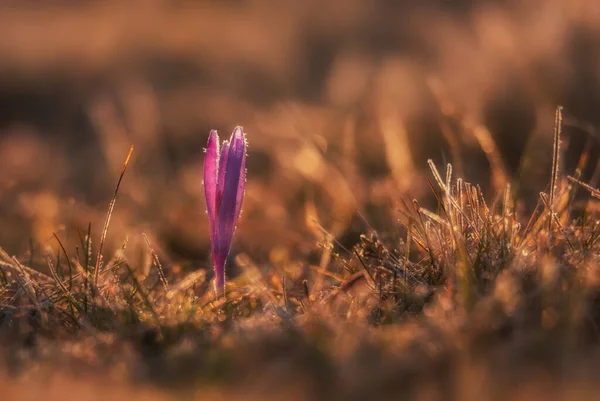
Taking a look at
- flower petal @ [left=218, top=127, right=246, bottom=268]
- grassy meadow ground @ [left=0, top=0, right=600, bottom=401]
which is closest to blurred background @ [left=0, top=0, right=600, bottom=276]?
grassy meadow ground @ [left=0, top=0, right=600, bottom=401]

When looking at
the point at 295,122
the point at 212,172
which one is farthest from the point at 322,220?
the point at 212,172

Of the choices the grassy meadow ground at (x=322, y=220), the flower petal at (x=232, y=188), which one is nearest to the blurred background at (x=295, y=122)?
the grassy meadow ground at (x=322, y=220)

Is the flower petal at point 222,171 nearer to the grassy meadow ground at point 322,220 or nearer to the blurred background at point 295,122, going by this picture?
the grassy meadow ground at point 322,220

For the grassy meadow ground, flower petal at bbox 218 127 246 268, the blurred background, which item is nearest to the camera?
the grassy meadow ground

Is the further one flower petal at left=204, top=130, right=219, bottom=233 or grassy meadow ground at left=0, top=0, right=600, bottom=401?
flower petal at left=204, top=130, right=219, bottom=233

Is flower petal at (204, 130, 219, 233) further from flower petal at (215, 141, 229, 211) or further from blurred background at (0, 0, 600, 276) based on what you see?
blurred background at (0, 0, 600, 276)

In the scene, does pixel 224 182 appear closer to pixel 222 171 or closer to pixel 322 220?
pixel 222 171

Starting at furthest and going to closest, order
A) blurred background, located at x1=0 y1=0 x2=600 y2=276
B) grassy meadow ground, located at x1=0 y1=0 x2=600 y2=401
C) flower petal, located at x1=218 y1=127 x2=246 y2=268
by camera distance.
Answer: blurred background, located at x1=0 y1=0 x2=600 y2=276 → flower petal, located at x1=218 y1=127 x2=246 y2=268 → grassy meadow ground, located at x1=0 y1=0 x2=600 y2=401
